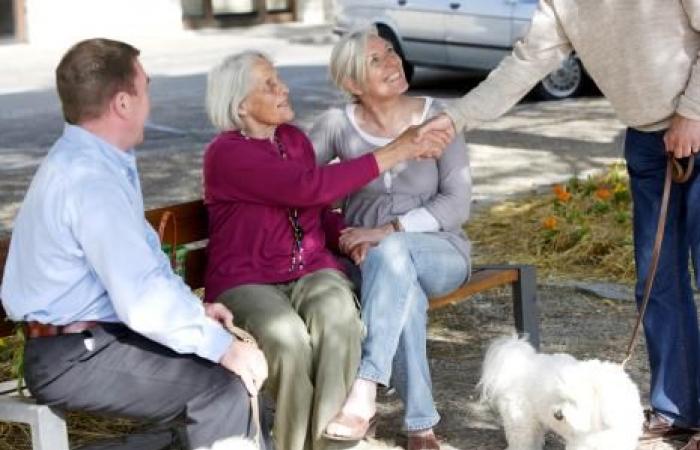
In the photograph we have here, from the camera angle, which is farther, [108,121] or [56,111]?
[56,111]

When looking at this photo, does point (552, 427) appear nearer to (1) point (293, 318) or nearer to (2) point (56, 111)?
(1) point (293, 318)

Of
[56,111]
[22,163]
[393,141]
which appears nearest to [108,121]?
[393,141]

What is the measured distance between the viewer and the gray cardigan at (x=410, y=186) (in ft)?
15.8

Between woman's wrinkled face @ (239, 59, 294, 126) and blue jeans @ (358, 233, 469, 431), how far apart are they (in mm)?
565

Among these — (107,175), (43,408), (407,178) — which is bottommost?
(43,408)

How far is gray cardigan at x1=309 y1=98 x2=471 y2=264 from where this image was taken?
4828 mm

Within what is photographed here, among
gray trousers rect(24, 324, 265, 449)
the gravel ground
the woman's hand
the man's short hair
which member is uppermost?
the man's short hair

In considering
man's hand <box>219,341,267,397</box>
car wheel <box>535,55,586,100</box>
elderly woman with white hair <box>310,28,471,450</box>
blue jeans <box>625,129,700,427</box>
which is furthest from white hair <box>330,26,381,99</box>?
car wheel <box>535,55,586,100</box>

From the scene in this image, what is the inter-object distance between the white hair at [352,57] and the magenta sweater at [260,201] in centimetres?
48

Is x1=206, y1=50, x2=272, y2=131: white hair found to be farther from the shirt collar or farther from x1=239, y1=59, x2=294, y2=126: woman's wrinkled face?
the shirt collar

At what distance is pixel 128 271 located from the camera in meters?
3.53

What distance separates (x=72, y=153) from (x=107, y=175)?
0.39 ft

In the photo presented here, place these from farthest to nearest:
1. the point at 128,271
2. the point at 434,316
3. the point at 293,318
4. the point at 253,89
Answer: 1. the point at 434,316
2. the point at 253,89
3. the point at 293,318
4. the point at 128,271

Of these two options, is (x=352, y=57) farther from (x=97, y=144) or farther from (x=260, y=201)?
(x=97, y=144)
